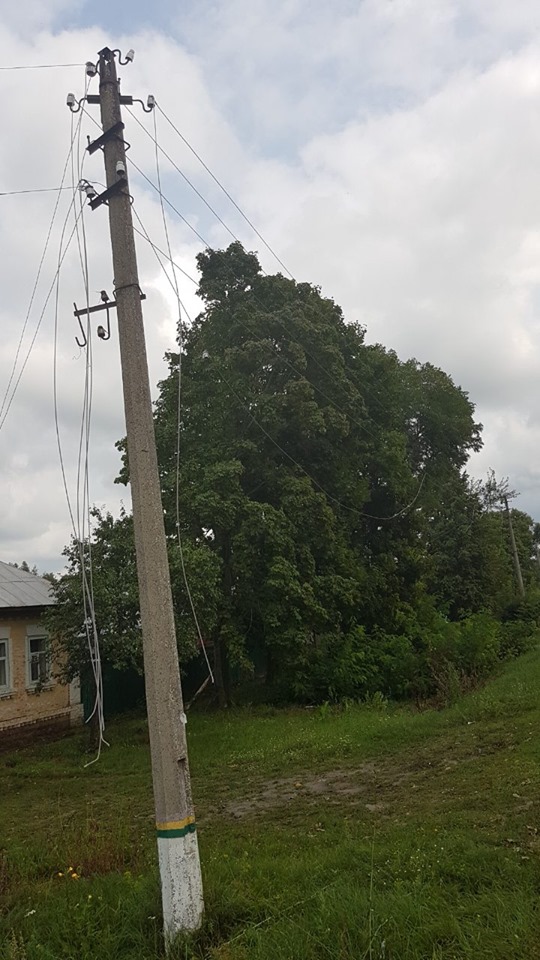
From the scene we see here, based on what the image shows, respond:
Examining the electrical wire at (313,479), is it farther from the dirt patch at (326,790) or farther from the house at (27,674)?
the dirt patch at (326,790)

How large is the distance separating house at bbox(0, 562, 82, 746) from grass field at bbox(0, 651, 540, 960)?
2883 millimetres

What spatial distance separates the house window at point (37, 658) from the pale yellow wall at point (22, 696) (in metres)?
0.19

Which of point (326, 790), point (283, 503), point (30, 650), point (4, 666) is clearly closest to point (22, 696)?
point (4, 666)

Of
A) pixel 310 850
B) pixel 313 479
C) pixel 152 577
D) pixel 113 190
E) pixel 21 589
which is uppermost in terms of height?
pixel 313 479

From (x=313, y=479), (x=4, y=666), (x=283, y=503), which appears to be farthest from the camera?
(x=313, y=479)

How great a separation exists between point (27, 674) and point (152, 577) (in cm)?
1317

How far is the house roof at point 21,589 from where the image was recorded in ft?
54.5

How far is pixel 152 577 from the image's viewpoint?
5211mm

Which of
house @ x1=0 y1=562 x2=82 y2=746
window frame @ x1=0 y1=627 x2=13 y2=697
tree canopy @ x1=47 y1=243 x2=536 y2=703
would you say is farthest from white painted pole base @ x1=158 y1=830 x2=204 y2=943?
window frame @ x1=0 y1=627 x2=13 y2=697

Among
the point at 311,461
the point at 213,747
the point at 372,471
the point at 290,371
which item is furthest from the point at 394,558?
the point at 213,747

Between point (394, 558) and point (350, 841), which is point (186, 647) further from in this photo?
point (394, 558)

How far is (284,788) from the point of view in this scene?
10.3 m

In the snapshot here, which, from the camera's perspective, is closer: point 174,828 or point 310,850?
point 174,828

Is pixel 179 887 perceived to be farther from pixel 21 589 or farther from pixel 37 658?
pixel 21 589
